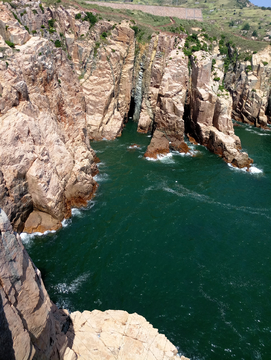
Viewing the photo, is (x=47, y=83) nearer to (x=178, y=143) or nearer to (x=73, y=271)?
(x=73, y=271)

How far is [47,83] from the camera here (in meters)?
34.9

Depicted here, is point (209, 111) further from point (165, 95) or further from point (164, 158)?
point (164, 158)

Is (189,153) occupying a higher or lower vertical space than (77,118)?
lower

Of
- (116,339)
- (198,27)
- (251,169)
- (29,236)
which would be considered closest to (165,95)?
(251,169)

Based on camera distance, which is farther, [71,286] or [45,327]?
[71,286]

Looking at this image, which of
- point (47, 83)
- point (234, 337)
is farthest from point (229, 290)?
point (47, 83)

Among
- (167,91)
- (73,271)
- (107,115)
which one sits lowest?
(73,271)

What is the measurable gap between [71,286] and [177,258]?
36.0 feet

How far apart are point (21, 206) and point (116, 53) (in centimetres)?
4774

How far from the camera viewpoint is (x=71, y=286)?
25.0 meters

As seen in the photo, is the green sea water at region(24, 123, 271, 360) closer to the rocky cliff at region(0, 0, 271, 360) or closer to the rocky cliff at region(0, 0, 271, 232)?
the rocky cliff at region(0, 0, 271, 360)

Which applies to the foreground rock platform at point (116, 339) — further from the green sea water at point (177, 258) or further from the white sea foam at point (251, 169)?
the white sea foam at point (251, 169)

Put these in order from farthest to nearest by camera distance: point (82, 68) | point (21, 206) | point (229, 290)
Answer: point (82, 68) < point (21, 206) < point (229, 290)

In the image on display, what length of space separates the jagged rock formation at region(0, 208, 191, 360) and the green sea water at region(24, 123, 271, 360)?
3.95 m
